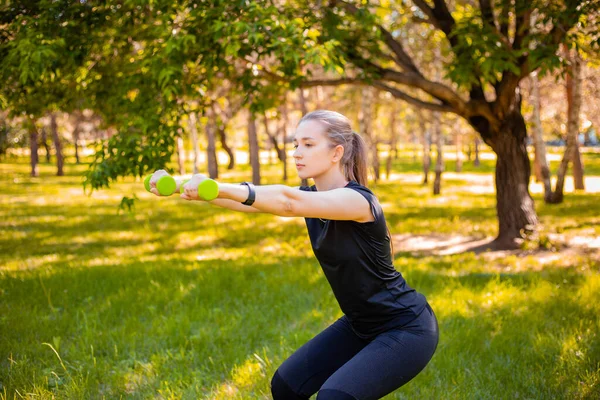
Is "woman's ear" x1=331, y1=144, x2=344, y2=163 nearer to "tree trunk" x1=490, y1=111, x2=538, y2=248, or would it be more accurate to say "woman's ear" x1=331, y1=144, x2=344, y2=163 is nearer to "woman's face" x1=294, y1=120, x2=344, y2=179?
"woman's face" x1=294, y1=120, x2=344, y2=179

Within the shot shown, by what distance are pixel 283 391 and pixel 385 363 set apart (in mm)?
587

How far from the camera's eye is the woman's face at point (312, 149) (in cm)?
262

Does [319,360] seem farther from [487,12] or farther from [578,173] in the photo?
[578,173]

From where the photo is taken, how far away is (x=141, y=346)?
5012mm

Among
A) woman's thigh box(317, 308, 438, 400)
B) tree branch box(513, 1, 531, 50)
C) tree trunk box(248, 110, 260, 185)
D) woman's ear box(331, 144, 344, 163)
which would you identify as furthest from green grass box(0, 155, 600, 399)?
tree trunk box(248, 110, 260, 185)

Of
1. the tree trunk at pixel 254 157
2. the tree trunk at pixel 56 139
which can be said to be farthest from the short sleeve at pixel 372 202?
the tree trunk at pixel 56 139

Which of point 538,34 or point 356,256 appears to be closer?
point 356,256

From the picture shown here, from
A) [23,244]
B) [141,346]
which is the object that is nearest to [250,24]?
[141,346]

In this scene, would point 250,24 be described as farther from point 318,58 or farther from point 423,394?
point 423,394

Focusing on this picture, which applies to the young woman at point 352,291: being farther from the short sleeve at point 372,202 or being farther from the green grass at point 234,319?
the green grass at point 234,319

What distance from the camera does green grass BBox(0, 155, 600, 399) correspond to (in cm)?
415

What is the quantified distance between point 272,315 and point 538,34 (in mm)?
5603

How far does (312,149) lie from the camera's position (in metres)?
2.63

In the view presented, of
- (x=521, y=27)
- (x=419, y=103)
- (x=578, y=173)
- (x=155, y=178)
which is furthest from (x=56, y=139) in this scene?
(x=155, y=178)
